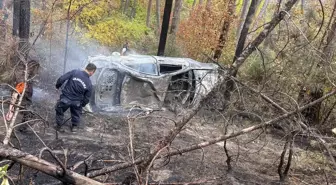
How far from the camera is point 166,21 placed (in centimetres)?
1132

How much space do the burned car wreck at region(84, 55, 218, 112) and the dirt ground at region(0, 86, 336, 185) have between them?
42 cm

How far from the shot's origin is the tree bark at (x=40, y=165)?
256 cm

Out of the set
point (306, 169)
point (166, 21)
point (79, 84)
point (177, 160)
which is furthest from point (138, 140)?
point (166, 21)

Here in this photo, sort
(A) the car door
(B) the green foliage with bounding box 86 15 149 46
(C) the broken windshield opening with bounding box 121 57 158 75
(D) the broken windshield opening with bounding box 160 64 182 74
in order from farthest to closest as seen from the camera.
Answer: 1. (B) the green foliage with bounding box 86 15 149 46
2. (D) the broken windshield opening with bounding box 160 64 182 74
3. (C) the broken windshield opening with bounding box 121 57 158 75
4. (A) the car door

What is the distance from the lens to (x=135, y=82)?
8141 millimetres

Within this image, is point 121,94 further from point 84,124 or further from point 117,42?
point 117,42

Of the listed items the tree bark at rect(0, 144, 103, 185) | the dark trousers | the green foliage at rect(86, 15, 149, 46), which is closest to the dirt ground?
the dark trousers

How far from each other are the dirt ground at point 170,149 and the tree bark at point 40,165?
6.17 ft

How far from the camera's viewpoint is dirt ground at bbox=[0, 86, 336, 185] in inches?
208

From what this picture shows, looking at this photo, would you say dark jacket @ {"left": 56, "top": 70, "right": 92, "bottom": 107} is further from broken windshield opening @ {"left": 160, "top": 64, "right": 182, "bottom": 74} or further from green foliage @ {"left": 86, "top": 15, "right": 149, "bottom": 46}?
green foliage @ {"left": 86, "top": 15, "right": 149, "bottom": 46}

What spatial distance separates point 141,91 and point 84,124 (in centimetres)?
180

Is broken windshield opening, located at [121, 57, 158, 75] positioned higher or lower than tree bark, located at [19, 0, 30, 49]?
lower

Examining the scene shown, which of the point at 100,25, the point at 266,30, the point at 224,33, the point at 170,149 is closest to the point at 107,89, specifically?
the point at 170,149

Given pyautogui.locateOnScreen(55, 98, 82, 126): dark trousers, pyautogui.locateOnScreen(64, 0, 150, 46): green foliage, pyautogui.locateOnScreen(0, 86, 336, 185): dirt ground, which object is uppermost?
pyautogui.locateOnScreen(64, 0, 150, 46): green foliage
